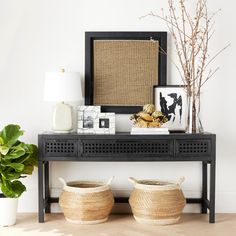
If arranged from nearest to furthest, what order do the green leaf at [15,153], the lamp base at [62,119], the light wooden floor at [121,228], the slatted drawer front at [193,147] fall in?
the light wooden floor at [121,228], the green leaf at [15,153], the slatted drawer front at [193,147], the lamp base at [62,119]

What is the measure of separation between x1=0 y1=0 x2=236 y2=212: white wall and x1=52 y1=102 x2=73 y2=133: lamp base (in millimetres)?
262

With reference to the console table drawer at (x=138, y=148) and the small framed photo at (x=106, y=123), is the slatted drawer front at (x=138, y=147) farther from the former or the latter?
the small framed photo at (x=106, y=123)

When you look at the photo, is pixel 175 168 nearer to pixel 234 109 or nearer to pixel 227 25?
pixel 234 109

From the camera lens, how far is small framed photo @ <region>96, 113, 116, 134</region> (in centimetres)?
387

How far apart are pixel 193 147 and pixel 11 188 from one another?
1.49 meters

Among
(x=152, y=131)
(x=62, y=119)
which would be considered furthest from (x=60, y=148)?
(x=152, y=131)

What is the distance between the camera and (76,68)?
4074 mm

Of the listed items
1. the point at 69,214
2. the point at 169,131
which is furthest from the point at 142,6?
the point at 69,214

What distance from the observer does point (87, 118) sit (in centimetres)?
392

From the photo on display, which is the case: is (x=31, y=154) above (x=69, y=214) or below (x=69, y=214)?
above

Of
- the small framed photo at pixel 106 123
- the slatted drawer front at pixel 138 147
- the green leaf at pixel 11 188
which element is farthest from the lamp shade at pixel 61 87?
the green leaf at pixel 11 188

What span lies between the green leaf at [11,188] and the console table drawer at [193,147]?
Answer: 1312 millimetres

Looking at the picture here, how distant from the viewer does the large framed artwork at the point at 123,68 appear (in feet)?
13.2

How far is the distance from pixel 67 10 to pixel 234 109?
173 centimetres
